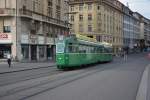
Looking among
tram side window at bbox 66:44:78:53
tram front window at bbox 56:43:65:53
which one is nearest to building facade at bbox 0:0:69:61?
tram side window at bbox 66:44:78:53

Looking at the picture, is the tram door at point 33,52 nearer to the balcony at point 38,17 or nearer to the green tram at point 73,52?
the balcony at point 38,17

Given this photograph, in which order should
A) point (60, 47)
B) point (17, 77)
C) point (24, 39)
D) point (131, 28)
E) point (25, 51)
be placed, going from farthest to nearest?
point (131, 28) → point (25, 51) → point (24, 39) → point (60, 47) → point (17, 77)

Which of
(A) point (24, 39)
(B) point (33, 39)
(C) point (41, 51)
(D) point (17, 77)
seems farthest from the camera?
(C) point (41, 51)

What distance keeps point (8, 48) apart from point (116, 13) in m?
72.5

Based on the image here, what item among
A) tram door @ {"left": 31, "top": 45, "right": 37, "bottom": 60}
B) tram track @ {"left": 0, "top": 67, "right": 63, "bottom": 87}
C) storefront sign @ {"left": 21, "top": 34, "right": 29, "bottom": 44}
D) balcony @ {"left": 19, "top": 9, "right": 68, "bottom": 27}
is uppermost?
balcony @ {"left": 19, "top": 9, "right": 68, "bottom": 27}

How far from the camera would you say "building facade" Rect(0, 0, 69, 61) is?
51281mm

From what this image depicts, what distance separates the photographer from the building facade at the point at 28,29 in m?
51.3

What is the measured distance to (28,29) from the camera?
5547 cm

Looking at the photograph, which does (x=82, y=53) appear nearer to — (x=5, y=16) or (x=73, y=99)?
(x=5, y=16)

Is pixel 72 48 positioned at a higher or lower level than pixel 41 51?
higher

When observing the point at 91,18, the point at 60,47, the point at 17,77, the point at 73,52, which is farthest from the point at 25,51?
the point at 91,18

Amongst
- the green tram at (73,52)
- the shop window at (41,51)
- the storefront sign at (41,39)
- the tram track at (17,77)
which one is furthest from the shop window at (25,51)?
the tram track at (17,77)

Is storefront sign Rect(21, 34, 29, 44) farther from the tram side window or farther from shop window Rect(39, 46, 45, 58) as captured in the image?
the tram side window

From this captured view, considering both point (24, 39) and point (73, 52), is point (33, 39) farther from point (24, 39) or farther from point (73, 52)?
point (73, 52)
